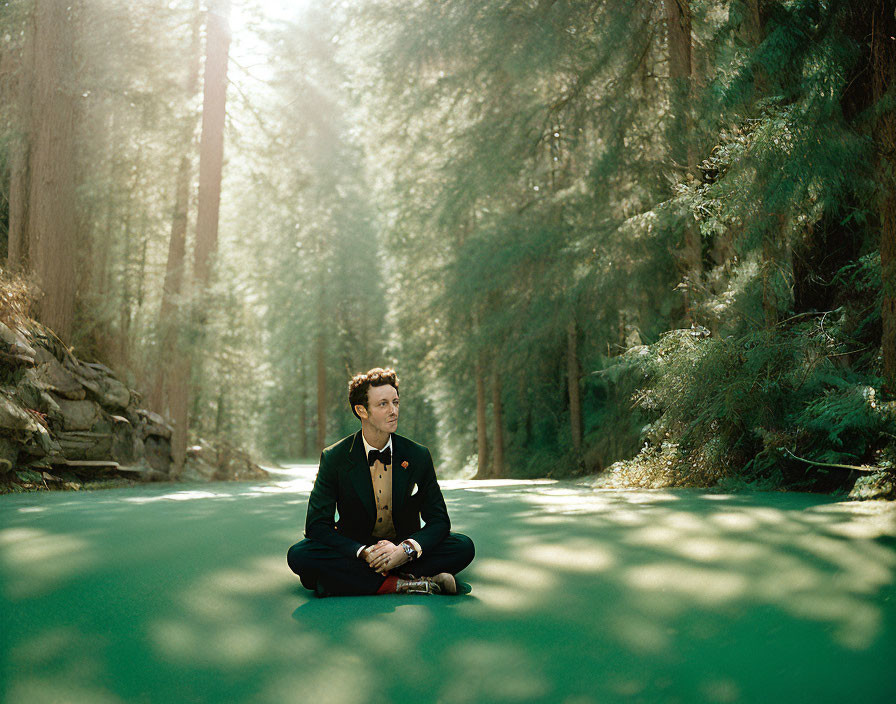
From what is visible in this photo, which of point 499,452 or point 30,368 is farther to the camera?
point 499,452

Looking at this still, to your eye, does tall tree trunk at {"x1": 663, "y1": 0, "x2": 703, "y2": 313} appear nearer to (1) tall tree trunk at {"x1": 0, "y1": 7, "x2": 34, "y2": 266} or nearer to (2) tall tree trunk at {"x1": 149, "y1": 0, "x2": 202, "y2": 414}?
(2) tall tree trunk at {"x1": 149, "y1": 0, "x2": 202, "y2": 414}

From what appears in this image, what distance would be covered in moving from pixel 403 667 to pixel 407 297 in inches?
572

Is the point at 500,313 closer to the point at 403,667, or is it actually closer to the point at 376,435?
the point at 376,435

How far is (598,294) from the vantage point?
1098 cm

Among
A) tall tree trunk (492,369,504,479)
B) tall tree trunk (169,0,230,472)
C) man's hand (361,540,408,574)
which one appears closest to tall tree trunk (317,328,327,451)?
tall tree trunk (492,369,504,479)

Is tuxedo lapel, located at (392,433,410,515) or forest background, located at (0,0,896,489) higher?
forest background, located at (0,0,896,489)

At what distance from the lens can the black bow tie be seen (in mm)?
3656

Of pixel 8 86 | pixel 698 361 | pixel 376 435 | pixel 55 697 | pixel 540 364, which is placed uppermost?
pixel 8 86

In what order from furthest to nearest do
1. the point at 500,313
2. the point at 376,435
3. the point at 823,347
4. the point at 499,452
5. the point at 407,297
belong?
the point at 407,297 < the point at 499,452 < the point at 500,313 < the point at 823,347 < the point at 376,435

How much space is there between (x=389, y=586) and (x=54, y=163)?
976cm

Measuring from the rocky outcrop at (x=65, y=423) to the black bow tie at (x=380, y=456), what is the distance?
5746 millimetres

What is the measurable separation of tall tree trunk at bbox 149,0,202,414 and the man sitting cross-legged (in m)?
8.80

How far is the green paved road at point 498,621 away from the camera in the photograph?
2.40 metres

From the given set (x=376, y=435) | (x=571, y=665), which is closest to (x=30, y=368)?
(x=376, y=435)
